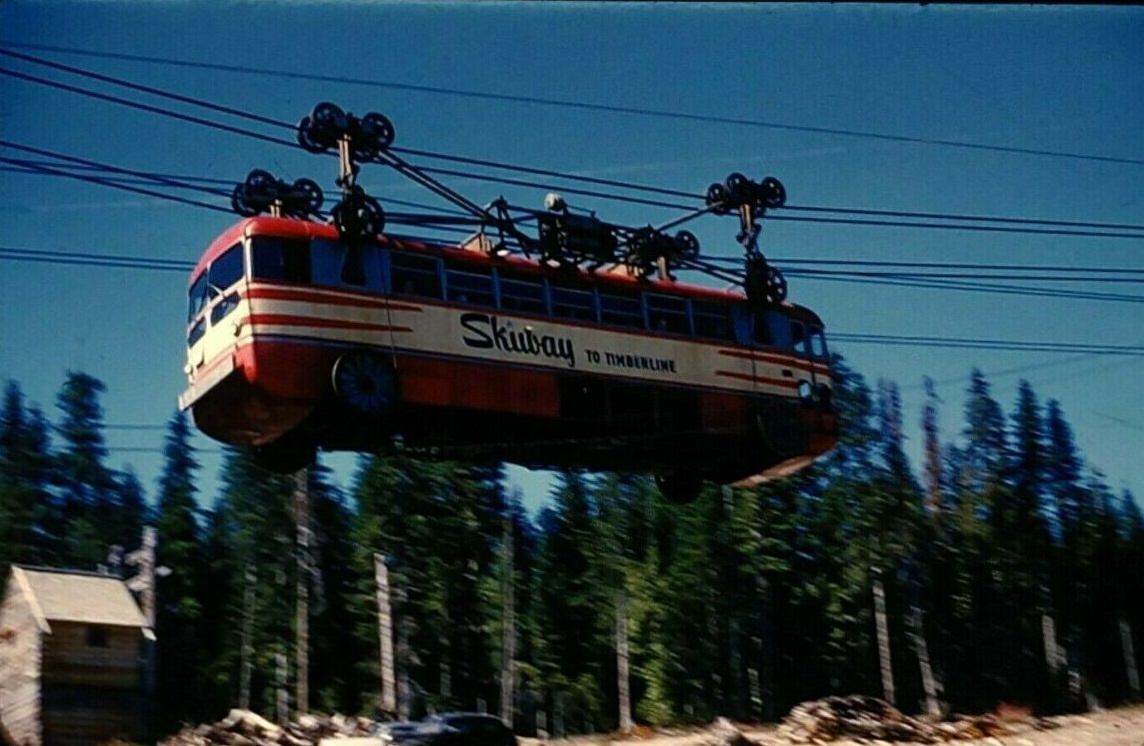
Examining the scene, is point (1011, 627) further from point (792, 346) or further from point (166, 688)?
point (792, 346)

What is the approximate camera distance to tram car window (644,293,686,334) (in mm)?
25078

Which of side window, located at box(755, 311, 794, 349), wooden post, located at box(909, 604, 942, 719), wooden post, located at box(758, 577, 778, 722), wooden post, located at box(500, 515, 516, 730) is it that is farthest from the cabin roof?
wooden post, located at box(909, 604, 942, 719)

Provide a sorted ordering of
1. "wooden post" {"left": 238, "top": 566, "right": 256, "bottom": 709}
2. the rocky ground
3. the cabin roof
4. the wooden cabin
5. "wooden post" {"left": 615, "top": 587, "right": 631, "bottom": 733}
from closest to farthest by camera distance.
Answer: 1. the wooden cabin
2. the rocky ground
3. the cabin roof
4. "wooden post" {"left": 238, "top": 566, "right": 256, "bottom": 709}
5. "wooden post" {"left": 615, "top": 587, "right": 631, "bottom": 733}

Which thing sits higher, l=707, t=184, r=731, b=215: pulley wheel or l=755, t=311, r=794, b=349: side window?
l=707, t=184, r=731, b=215: pulley wheel

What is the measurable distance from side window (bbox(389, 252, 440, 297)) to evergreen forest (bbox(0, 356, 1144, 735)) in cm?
3419

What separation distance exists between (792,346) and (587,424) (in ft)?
18.3

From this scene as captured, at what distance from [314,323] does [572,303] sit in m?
4.97

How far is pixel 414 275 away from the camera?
2217 cm

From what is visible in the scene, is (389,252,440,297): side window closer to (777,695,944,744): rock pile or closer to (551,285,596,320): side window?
(551,285,596,320): side window

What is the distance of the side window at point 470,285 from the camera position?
22453 millimetres

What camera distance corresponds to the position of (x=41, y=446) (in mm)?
51312

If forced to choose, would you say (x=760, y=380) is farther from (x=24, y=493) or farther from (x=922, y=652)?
(x=922, y=652)

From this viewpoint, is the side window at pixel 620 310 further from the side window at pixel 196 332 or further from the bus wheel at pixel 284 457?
the side window at pixel 196 332

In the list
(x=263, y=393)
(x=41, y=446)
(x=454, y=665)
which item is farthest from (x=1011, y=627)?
(x=263, y=393)
